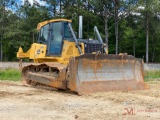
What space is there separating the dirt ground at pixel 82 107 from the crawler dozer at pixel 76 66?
55cm

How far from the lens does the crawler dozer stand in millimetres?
8680

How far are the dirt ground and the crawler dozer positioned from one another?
0.55 meters

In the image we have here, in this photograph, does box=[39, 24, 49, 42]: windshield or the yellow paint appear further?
box=[39, 24, 49, 42]: windshield

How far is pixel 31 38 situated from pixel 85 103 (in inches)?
1359

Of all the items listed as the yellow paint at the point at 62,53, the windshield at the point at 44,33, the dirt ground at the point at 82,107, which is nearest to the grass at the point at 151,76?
the yellow paint at the point at 62,53

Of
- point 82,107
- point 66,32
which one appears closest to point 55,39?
point 66,32

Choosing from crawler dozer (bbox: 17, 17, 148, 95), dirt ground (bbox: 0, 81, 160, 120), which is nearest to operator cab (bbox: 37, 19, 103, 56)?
crawler dozer (bbox: 17, 17, 148, 95)

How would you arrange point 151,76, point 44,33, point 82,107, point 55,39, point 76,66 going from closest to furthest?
point 82,107 → point 76,66 → point 55,39 → point 44,33 → point 151,76

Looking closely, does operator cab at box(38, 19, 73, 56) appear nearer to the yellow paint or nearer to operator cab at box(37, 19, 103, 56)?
operator cab at box(37, 19, 103, 56)

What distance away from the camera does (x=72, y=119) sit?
539 centimetres

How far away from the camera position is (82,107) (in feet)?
21.5

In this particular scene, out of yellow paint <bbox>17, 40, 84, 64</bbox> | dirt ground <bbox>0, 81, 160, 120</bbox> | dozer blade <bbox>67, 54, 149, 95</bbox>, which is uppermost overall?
yellow paint <bbox>17, 40, 84, 64</bbox>

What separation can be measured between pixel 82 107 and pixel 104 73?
2.81 metres

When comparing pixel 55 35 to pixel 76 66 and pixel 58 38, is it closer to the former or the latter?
pixel 58 38
